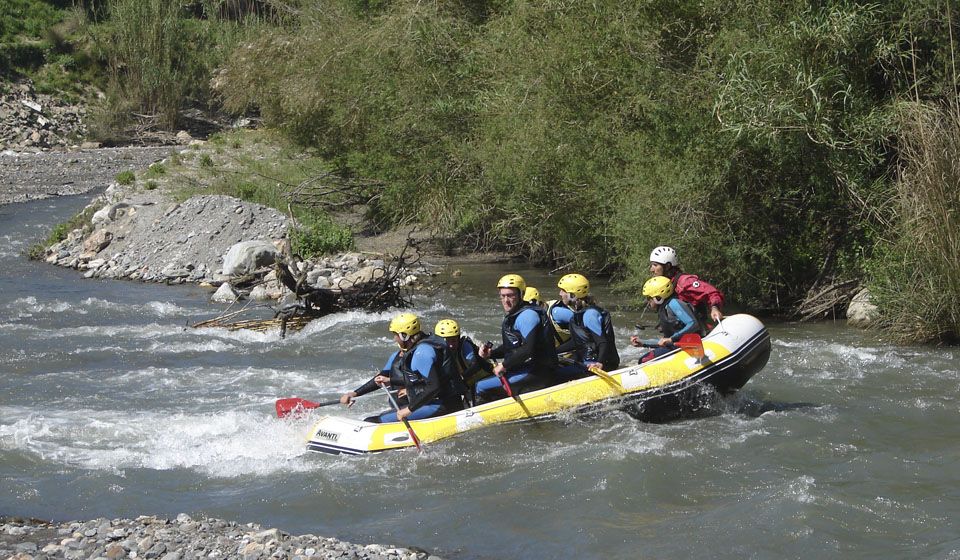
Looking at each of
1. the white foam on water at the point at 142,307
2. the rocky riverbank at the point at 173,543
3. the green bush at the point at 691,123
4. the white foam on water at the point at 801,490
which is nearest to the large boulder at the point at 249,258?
the white foam on water at the point at 142,307

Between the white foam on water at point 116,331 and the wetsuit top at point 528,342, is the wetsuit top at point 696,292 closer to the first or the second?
the wetsuit top at point 528,342

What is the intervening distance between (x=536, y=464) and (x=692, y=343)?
Result: 1.81m

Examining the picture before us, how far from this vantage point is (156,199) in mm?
23703

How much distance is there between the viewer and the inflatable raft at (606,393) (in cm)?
882

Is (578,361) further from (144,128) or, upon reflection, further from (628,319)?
(144,128)

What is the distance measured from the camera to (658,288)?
371 inches

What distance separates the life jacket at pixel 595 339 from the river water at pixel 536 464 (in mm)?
526

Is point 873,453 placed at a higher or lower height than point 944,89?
lower

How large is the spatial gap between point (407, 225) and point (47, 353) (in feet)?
29.1

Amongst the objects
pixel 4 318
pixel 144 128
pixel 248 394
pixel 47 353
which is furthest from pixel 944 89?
pixel 144 128

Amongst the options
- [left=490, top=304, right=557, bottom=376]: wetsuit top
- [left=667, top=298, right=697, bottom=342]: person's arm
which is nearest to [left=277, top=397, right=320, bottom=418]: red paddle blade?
[left=490, top=304, right=557, bottom=376]: wetsuit top

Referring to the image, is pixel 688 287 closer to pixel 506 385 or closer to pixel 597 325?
pixel 597 325

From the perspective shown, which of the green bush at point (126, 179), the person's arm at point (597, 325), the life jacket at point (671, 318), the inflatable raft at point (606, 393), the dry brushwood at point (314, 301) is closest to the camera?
the inflatable raft at point (606, 393)

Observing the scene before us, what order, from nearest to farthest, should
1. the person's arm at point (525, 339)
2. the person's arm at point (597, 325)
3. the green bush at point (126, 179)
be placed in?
the person's arm at point (525, 339) < the person's arm at point (597, 325) < the green bush at point (126, 179)
